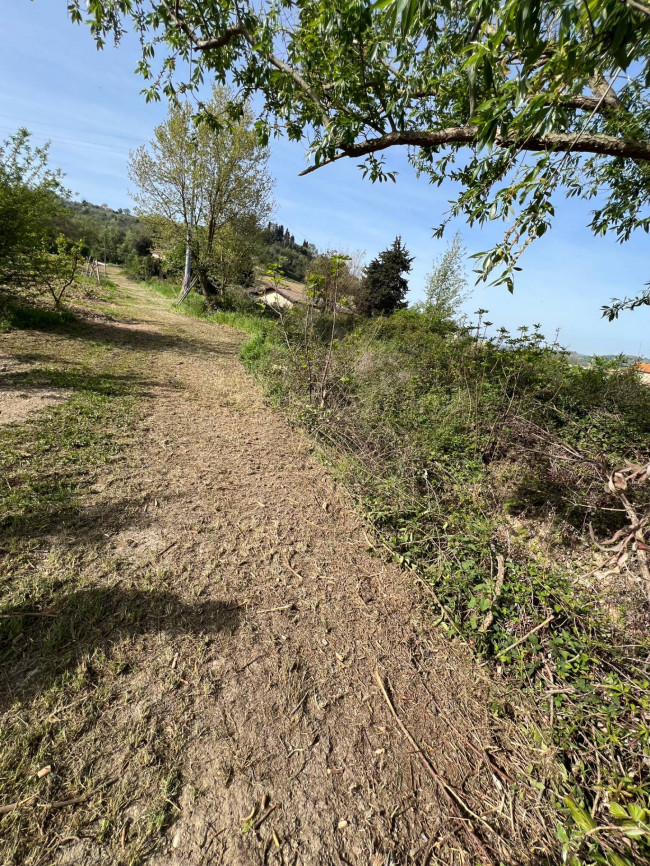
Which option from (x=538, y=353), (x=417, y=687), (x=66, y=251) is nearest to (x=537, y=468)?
(x=538, y=353)

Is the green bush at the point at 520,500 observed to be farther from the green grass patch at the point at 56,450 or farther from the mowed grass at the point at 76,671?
the green grass patch at the point at 56,450

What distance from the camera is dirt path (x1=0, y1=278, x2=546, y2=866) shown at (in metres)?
1.29

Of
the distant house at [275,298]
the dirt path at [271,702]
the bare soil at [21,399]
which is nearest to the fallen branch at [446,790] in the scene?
the dirt path at [271,702]

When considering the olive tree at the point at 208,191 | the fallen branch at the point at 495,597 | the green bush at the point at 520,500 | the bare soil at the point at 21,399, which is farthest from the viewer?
the olive tree at the point at 208,191

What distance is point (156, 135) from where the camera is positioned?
46.2 feet

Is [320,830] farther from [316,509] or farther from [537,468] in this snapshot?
[537,468]

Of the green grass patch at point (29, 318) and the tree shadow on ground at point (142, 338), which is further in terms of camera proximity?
the tree shadow on ground at point (142, 338)

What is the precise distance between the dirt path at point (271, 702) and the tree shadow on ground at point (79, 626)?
1cm

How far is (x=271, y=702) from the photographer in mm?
1684

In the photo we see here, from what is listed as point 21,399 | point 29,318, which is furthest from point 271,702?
point 29,318

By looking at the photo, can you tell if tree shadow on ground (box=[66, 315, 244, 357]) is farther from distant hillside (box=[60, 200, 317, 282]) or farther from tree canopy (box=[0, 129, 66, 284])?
distant hillside (box=[60, 200, 317, 282])

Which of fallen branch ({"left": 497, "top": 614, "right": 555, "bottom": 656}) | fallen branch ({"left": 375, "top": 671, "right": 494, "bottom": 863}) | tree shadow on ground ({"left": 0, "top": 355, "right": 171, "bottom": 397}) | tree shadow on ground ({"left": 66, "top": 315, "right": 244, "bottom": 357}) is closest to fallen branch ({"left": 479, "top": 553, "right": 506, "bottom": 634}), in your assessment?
fallen branch ({"left": 497, "top": 614, "right": 555, "bottom": 656})

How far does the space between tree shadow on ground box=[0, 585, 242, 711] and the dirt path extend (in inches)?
0.5

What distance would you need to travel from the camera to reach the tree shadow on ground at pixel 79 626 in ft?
5.22
